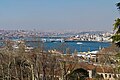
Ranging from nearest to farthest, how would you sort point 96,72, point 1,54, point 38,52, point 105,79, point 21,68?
point 38,52
point 21,68
point 1,54
point 105,79
point 96,72

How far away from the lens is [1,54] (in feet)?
94.5

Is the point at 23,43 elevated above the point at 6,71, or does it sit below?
above

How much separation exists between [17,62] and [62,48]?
4.54 m

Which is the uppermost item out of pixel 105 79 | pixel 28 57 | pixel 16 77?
pixel 28 57

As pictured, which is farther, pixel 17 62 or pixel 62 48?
pixel 17 62

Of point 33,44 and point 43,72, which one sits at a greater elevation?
point 33,44

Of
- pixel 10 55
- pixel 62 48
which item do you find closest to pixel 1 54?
pixel 10 55

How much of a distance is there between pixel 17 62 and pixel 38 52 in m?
3.98

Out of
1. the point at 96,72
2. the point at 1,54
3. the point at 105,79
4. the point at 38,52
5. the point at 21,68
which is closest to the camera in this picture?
the point at 38,52

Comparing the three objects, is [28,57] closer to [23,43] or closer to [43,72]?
[43,72]

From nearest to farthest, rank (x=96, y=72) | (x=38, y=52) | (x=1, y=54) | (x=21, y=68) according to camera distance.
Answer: (x=38, y=52) < (x=21, y=68) < (x=1, y=54) < (x=96, y=72)

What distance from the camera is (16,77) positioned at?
1011 inches

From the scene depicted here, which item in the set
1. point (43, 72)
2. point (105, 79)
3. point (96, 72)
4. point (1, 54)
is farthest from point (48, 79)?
point (96, 72)

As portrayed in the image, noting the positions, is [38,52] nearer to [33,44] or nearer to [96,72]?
[33,44]
